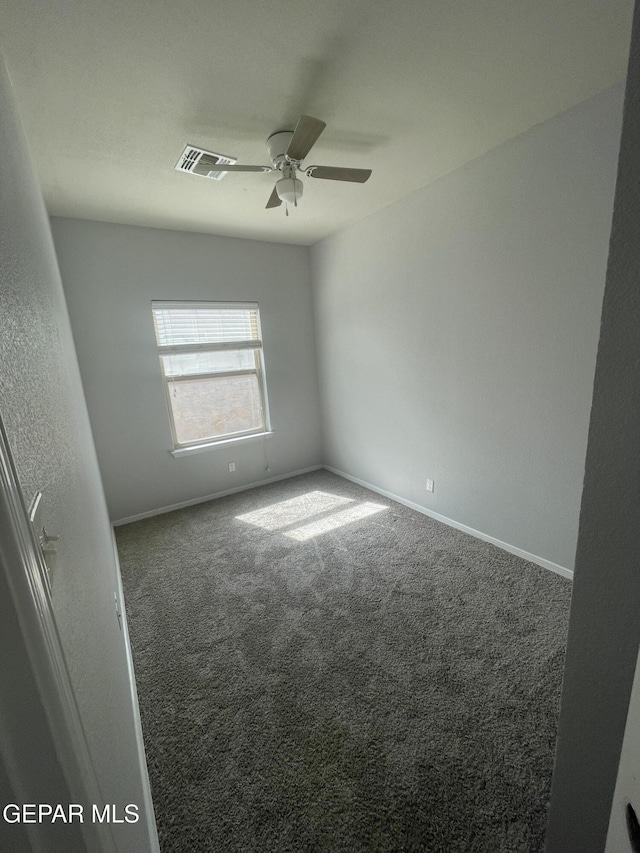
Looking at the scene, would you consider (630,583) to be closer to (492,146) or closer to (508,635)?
(508,635)

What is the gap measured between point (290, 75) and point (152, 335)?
2.43 m

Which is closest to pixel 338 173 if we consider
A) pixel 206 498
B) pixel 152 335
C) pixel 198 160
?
pixel 198 160

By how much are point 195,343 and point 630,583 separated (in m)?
3.67

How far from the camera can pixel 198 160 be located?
6.90ft

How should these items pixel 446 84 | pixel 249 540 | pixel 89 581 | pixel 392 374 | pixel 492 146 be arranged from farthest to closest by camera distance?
pixel 392 374
pixel 249 540
pixel 492 146
pixel 446 84
pixel 89 581

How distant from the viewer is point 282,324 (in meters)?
4.02

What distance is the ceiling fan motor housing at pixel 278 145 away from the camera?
1.90 m

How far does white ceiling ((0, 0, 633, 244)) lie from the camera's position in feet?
4.18

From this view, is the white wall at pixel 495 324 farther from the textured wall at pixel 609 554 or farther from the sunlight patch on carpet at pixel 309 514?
the textured wall at pixel 609 554

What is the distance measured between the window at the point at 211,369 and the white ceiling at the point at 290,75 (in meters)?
1.32

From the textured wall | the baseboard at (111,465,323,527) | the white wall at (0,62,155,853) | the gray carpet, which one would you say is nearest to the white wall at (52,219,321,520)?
the baseboard at (111,465,323,527)

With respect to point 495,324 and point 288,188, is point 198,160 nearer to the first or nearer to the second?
point 288,188

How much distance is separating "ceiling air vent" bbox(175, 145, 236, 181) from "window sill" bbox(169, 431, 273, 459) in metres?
2.42

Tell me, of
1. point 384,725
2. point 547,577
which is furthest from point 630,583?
point 547,577
